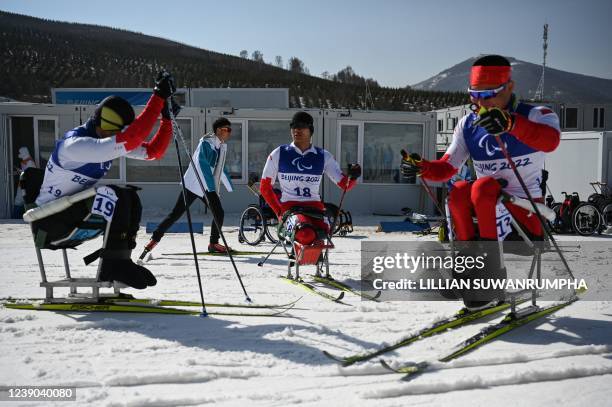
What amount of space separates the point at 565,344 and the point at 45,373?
9.83 feet

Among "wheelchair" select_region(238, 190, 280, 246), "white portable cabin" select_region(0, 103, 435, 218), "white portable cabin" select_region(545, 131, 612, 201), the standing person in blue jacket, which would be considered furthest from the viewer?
"white portable cabin" select_region(0, 103, 435, 218)

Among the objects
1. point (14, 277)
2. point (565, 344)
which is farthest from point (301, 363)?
point (14, 277)

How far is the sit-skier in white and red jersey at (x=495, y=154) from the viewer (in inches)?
154

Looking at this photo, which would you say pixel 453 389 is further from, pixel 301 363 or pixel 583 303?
pixel 583 303

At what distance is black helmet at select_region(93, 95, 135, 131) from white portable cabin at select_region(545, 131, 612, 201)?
40.4 ft

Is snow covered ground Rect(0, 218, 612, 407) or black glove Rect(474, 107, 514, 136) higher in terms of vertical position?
black glove Rect(474, 107, 514, 136)

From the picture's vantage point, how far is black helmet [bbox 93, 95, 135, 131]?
14.8 ft

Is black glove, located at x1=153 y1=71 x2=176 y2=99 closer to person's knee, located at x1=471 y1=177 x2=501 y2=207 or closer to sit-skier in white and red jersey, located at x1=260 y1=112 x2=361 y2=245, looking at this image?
sit-skier in white and red jersey, located at x1=260 y1=112 x2=361 y2=245

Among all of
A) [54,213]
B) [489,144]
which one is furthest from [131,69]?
[489,144]

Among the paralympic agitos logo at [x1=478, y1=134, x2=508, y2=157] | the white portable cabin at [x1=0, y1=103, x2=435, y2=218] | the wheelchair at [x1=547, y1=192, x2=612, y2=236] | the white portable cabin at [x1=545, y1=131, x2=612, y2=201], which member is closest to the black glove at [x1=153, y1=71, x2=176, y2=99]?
the paralympic agitos logo at [x1=478, y1=134, x2=508, y2=157]

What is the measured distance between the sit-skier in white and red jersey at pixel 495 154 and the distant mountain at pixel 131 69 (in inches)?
1752

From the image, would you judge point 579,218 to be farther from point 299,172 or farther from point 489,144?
point 489,144

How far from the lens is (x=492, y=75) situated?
4148 millimetres

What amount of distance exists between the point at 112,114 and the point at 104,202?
0.71m
